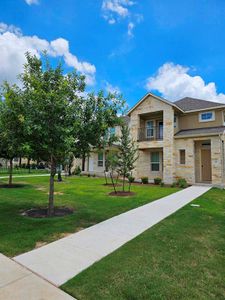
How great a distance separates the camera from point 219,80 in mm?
21141

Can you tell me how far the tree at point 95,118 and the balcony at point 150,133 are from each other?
1242cm

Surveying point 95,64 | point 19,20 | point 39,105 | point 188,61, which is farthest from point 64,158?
point 188,61

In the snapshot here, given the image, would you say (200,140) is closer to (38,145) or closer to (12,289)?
(38,145)

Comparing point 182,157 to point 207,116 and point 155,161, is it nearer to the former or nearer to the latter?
point 155,161

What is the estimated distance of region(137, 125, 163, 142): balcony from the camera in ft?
64.2

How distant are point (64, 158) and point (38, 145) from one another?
0.96 meters

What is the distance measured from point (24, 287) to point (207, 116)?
18660 mm

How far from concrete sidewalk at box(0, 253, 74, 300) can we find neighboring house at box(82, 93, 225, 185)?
43.2ft

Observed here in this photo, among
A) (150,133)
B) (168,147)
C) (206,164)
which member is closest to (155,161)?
(168,147)

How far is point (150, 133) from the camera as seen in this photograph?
20.1 m

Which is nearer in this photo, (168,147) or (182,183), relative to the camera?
(182,183)

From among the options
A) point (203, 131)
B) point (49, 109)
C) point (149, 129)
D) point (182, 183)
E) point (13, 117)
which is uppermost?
point (149, 129)

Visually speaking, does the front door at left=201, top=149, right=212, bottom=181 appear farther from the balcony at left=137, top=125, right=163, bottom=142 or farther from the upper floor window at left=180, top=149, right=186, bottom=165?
the balcony at left=137, top=125, right=163, bottom=142

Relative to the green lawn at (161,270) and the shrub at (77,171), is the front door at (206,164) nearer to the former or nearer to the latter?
the green lawn at (161,270)
